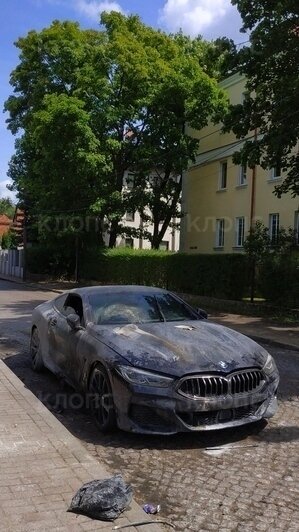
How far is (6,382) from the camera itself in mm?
7031

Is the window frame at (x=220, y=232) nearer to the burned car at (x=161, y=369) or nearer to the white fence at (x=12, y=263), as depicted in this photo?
the white fence at (x=12, y=263)

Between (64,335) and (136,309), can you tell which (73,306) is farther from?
(136,309)

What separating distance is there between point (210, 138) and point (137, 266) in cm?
946

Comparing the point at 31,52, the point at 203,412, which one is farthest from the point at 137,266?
the point at 203,412

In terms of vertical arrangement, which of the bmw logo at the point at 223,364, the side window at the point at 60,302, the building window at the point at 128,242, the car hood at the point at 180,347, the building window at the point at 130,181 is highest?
the building window at the point at 130,181

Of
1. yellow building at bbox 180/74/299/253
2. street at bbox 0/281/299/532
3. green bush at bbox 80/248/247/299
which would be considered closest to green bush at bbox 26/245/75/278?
green bush at bbox 80/248/247/299

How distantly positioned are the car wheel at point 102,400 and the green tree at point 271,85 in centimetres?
1150

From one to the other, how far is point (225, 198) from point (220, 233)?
76.4 inches

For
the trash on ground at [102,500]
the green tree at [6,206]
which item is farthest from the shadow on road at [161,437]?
the green tree at [6,206]

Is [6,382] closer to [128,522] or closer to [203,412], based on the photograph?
[203,412]

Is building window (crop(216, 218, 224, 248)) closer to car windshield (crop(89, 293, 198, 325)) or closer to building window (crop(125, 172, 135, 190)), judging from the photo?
building window (crop(125, 172, 135, 190))

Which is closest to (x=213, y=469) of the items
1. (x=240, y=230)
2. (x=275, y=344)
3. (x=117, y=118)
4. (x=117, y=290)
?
(x=117, y=290)

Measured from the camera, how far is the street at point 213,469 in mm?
3877

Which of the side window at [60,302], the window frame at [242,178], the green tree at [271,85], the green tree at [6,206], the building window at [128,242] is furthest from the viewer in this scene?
the green tree at [6,206]
